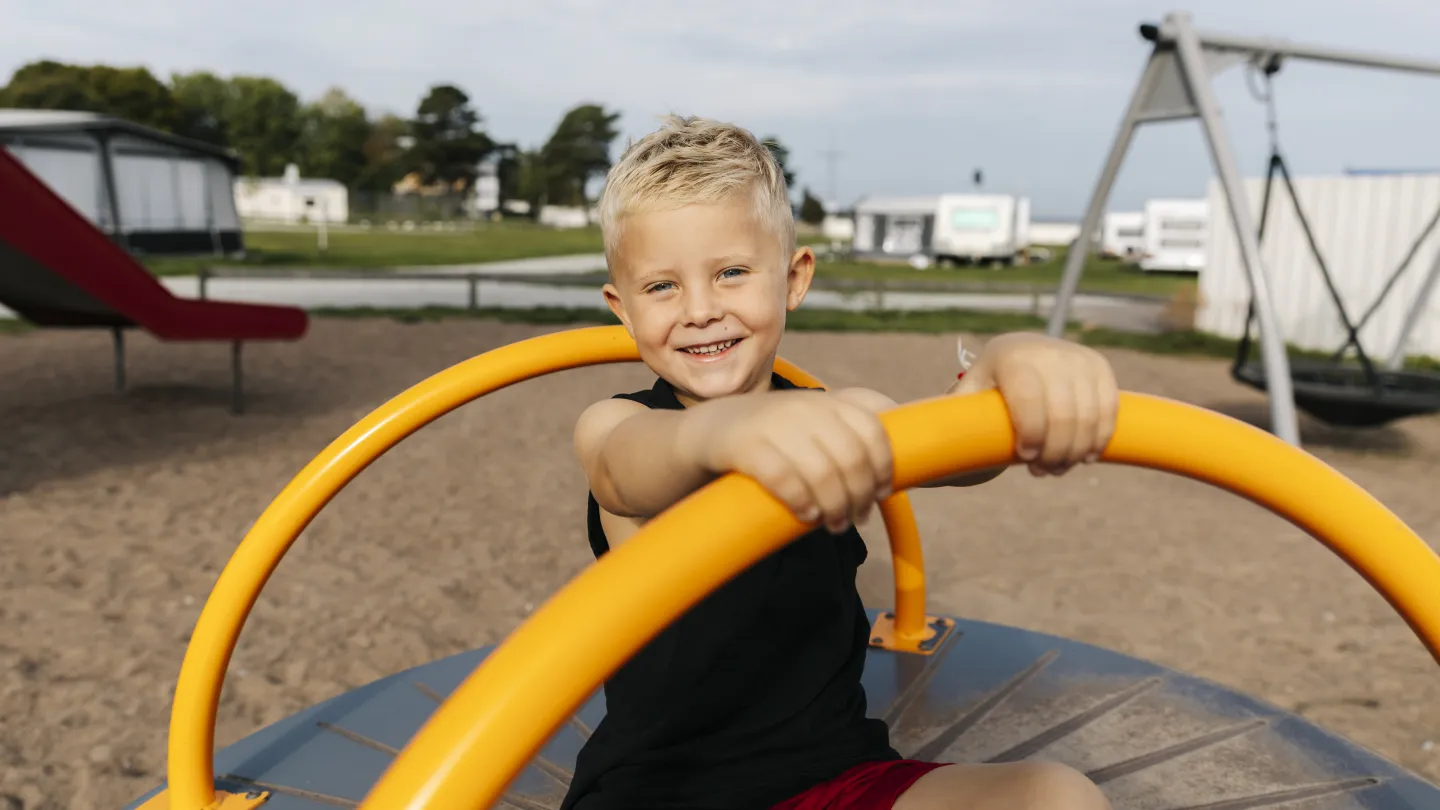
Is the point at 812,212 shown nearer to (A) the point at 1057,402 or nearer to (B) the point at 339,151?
(B) the point at 339,151

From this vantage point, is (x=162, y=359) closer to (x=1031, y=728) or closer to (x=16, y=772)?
(x=16, y=772)

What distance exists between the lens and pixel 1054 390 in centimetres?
66

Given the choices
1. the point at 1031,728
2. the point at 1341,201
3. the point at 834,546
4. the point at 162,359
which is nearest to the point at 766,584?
the point at 834,546

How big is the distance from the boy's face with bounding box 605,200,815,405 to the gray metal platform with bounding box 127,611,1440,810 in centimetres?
67

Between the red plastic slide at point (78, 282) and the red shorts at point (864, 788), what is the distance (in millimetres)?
4224

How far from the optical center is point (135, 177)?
17.8m

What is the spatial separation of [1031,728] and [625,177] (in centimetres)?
106

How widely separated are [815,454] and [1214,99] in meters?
5.09

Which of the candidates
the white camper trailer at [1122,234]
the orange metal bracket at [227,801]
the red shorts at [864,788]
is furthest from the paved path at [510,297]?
the white camper trailer at [1122,234]

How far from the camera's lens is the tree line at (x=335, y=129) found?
1722 inches

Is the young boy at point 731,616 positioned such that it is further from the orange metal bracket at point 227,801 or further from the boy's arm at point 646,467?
the orange metal bracket at point 227,801

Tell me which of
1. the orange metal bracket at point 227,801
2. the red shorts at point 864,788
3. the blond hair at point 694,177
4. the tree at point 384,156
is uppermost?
the tree at point 384,156

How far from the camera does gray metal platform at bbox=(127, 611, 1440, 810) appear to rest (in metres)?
1.37

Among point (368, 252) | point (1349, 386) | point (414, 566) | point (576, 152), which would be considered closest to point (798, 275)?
point (414, 566)
